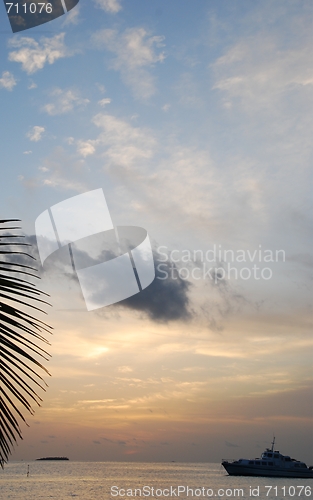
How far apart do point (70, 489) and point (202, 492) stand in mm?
35461

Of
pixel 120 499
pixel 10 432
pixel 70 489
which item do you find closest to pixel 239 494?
pixel 120 499

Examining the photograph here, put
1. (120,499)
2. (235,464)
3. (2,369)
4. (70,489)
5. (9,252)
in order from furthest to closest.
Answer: (70,489) < (235,464) < (120,499) < (9,252) < (2,369)

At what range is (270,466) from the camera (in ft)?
343

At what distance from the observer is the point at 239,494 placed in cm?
10775

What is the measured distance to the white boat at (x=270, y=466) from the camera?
10469 cm

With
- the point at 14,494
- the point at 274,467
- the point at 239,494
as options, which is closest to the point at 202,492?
the point at 239,494

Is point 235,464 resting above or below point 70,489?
above

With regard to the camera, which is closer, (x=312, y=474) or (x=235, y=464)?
(x=235, y=464)

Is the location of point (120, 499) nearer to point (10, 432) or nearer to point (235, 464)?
point (235, 464)

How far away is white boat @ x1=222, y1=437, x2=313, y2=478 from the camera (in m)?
105

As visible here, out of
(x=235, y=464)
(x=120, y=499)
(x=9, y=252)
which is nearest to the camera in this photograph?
(x=9, y=252)

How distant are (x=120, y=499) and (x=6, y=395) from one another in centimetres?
10812

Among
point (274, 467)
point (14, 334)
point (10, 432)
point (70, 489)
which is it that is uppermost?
point (14, 334)

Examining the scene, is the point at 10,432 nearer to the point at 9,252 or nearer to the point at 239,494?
the point at 9,252
